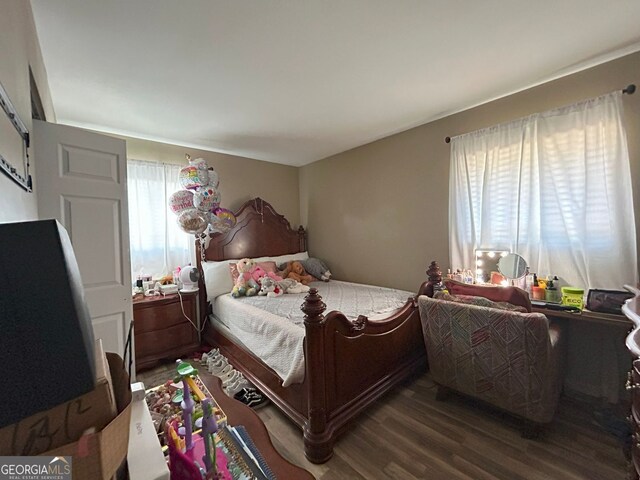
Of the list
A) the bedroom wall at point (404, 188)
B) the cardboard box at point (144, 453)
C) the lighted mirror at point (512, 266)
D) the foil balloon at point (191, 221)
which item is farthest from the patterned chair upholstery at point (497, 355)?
the foil balloon at point (191, 221)

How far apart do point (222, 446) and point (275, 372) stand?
1.10 meters

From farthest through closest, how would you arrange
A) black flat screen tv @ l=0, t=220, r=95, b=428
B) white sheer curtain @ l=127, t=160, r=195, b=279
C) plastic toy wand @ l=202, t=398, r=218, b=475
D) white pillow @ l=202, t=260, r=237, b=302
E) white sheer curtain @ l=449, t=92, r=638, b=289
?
white pillow @ l=202, t=260, r=237, b=302 < white sheer curtain @ l=127, t=160, r=195, b=279 < white sheer curtain @ l=449, t=92, r=638, b=289 < plastic toy wand @ l=202, t=398, r=218, b=475 < black flat screen tv @ l=0, t=220, r=95, b=428

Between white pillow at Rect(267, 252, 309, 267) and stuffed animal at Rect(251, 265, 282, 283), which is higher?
white pillow at Rect(267, 252, 309, 267)

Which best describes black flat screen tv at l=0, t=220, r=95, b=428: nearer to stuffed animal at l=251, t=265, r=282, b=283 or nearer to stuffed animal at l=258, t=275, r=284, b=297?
stuffed animal at l=258, t=275, r=284, b=297

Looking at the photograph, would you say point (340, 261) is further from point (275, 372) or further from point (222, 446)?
point (222, 446)

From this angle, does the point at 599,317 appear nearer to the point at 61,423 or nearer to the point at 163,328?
the point at 61,423

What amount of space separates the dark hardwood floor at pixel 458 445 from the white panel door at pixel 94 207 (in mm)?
1333

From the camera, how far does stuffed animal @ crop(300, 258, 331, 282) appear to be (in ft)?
11.9

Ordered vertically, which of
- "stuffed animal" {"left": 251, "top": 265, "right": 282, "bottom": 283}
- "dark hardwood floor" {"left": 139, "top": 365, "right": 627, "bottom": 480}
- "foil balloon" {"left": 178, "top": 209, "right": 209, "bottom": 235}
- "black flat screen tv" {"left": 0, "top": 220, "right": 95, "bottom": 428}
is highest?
"foil balloon" {"left": 178, "top": 209, "right": 209, "bottom": 235}

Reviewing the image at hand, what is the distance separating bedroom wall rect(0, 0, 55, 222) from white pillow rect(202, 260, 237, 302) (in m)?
1.91

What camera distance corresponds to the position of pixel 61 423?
14.9 inches

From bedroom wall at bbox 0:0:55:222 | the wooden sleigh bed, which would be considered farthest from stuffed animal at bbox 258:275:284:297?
bedroom wall at bbox 0:0:55:222

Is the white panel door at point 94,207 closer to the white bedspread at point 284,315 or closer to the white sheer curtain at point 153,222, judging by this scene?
the white bedspread at point 284,315

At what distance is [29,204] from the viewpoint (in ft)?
3.95
